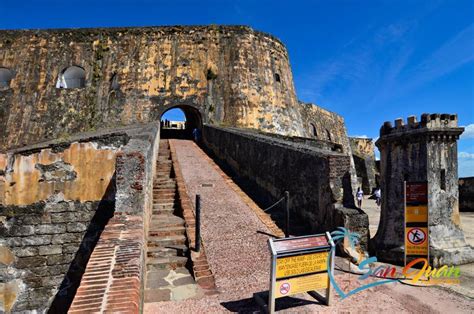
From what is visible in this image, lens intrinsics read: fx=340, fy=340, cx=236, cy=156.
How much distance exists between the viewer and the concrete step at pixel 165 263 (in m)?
5.29

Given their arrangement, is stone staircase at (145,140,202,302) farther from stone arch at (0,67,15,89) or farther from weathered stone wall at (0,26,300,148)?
stone arch at (0,67,15,89)

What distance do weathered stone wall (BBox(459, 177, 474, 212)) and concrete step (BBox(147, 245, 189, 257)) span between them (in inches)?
597

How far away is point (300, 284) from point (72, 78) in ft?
72.6

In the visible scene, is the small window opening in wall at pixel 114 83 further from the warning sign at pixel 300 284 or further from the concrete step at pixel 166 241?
the warning sign at pixel 300 284

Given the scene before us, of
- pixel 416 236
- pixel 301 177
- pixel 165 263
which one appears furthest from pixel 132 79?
pixel 416 236

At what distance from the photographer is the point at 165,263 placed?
5.34m

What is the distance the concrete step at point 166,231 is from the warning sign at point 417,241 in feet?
13.9

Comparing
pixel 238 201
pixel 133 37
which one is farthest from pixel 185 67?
pixel 238 201

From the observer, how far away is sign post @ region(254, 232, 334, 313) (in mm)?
3980

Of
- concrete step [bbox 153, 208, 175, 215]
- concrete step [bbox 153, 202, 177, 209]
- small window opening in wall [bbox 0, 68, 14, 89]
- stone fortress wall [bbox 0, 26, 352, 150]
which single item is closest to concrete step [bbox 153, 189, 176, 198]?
concrete step [bbox 153, 202, 177, 209]

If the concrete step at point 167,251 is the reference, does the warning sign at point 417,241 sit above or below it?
above

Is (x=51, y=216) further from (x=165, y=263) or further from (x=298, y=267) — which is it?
(x=298, y=267)

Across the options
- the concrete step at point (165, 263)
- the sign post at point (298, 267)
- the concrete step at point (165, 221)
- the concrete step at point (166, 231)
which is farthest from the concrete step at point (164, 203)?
the sign post at point (298, 267)

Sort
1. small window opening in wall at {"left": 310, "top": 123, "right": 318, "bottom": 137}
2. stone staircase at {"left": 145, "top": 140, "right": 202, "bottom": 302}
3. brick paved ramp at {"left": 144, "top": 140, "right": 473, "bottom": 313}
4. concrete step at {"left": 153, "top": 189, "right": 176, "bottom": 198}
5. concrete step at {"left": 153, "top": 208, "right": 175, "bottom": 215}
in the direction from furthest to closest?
small window opening in wall at {"left": 310, "top": 123, "right": 318, "bottom": 137} < concrete step at {"left": 153, "top": 189, "right": 176, "bottom": 198} < concrete step at {"left": 153, "top": 208, "right": 175, "bottom": 215} < stone staircase at {"left": 145, "top": 140, "right": 202, "bottom": 302} < brick paved ramp at {"left": 144, "top": 140, "right": 473, "bottom": 313}
